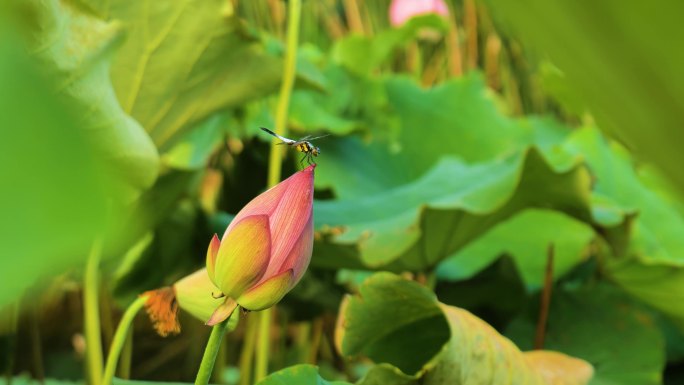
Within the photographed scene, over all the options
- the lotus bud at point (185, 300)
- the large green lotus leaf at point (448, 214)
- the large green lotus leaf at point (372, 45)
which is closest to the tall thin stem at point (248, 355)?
the large green lotus leaf at point (448, 214)

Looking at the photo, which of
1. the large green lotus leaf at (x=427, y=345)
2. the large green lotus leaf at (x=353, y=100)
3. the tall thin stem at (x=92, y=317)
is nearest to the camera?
the large green lotus leaf at (x=427, y=345)

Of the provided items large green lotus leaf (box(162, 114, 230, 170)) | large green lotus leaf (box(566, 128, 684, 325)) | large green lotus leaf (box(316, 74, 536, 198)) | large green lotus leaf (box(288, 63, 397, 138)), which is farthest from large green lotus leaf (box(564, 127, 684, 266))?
large green lotus leaf (box(162, 114, 230, 170))

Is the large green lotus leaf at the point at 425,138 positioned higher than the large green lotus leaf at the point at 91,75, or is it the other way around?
the large green lotus leaf at the point at 91,75

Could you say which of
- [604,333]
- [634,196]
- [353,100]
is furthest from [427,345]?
[353,100]

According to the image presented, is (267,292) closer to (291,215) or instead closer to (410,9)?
(291,215)

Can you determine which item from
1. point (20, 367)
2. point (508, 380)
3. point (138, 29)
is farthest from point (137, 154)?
point (20, 367)

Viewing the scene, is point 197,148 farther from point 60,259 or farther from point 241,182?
point 60,259

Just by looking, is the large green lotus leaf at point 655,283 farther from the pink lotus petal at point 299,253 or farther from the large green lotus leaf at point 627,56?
the large green lotus leaf at point 627,56
